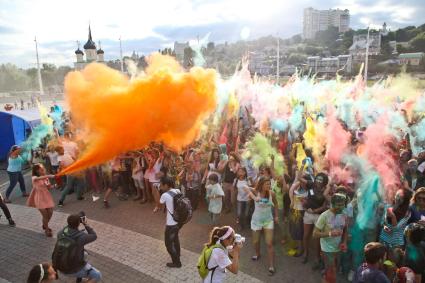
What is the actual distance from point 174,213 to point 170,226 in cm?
25

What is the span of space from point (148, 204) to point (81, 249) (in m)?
4.66

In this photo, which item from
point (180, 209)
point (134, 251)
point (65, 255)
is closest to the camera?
point (65, 255)

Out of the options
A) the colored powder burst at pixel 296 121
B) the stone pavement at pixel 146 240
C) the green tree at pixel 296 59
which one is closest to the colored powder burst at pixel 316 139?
the colored powder burst at pixel 296 121

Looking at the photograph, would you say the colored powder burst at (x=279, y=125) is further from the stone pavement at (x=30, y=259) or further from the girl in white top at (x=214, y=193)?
the stone pavement at (x=30, y=259)

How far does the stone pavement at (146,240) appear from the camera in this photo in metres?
6.04

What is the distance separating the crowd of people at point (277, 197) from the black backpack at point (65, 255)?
23 centimetres

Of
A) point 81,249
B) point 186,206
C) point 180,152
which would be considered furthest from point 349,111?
point 81,249

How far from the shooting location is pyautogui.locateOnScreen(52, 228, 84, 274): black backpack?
4594 millimetres

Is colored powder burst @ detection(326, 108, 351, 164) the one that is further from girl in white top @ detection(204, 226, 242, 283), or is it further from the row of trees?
the row of trees

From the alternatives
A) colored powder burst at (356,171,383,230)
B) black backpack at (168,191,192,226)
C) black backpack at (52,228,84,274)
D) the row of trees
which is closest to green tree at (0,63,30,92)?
the row of trees

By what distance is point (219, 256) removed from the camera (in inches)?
162

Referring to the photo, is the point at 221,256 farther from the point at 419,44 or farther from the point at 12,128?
the point at 419,44

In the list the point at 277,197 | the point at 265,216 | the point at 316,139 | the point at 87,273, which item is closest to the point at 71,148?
the point at 87,273

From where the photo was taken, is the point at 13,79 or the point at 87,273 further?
the point at 13,79
